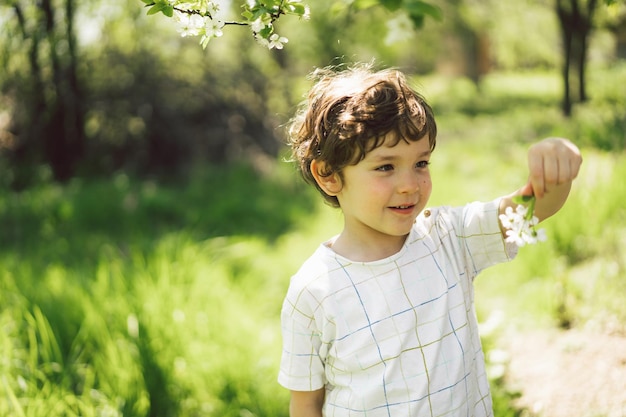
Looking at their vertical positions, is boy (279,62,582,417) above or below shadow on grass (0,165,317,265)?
below

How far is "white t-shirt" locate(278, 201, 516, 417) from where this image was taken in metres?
1.38

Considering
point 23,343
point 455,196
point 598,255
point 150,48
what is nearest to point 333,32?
point 150,48

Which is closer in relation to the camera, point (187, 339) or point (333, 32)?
point (187, 339)

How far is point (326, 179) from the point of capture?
1.53m

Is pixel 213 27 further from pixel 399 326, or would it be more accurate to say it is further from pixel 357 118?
pixel 399 326

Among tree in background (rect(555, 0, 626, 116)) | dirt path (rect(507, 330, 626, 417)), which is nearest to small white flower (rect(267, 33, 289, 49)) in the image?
dirt path (rect(507, 330, 626, 417))

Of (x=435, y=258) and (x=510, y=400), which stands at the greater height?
(x=435, y=258)

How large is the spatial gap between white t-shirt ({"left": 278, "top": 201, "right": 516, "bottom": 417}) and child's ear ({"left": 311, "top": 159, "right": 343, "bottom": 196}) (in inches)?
6.1

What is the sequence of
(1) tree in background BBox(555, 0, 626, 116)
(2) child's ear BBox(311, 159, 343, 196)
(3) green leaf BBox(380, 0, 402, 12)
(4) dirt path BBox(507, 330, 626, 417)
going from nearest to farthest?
(2) child's ear BBox(311, 159, 343, 196)
(3) green leaf BBox(380, 0, 402, 12)
(4) dirt path BBox(507, 330, 626, 417)
(1) tree in background BBox(555, 0, 626, 116)

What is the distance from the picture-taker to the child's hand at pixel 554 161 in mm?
1161

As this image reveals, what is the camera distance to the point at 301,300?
144 cm

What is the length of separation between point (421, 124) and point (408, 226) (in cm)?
24

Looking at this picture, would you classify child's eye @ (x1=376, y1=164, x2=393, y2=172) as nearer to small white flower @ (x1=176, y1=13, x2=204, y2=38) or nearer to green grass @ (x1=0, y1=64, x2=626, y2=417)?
small white flower @ (x1=176, y1=13, x2=204, y2=38)

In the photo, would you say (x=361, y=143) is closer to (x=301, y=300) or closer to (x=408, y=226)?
(x=408, y=226)
